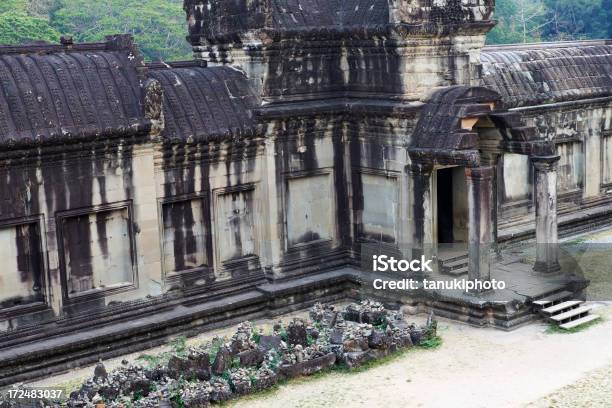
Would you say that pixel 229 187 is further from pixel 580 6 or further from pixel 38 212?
pixel 580 6

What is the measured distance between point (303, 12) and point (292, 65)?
1.30 meters

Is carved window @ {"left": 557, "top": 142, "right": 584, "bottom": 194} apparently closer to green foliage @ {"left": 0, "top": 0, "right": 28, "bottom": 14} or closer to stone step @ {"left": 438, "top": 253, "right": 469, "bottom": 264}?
stone step @ {"left": 438, "top": 253, "right": 469, "bottom": 264}

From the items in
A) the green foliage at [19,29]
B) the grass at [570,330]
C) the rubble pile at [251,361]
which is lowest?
the grass at [570,330]

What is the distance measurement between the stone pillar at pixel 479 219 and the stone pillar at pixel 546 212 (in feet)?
4.84

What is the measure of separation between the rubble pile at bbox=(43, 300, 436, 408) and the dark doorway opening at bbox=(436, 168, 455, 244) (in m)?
4.49

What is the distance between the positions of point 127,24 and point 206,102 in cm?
4139

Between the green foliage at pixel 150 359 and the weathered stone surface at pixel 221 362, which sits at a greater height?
the weathered stone surface at pixel 221 362

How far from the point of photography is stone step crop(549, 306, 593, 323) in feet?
58.1

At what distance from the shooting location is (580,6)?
68688 mm

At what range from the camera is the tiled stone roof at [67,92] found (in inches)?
619

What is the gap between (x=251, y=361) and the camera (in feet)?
50.2

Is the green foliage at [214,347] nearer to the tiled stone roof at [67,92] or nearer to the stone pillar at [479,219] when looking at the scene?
the tiled stone roof at [67,92]

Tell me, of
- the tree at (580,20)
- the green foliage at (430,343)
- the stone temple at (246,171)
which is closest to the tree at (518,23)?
the tree at (580,20)

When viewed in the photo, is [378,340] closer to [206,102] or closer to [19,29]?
[206,102]
